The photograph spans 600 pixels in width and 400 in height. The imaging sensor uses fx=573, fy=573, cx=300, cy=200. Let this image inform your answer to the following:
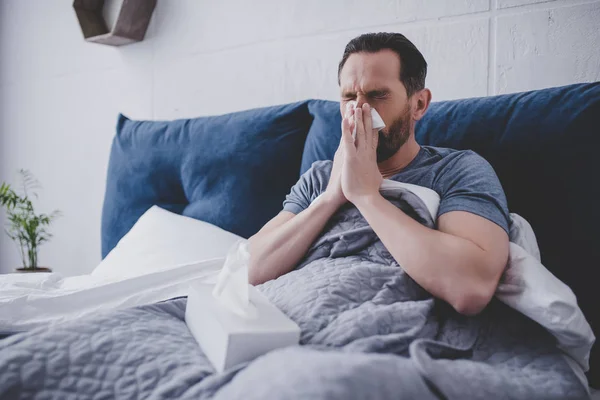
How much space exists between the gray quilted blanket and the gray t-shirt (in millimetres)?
92

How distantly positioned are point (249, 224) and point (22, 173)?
2.07m

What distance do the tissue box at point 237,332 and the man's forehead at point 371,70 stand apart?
618mm

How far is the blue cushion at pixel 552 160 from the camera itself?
116 centimetres

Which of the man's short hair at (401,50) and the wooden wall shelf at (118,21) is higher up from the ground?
the wooden wall shelf at (118,21)

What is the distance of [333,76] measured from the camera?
6.47ft

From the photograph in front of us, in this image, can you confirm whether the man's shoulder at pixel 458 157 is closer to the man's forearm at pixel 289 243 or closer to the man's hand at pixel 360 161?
the man's hand at pixel 360 161

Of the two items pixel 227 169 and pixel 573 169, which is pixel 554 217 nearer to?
pixel 573 169

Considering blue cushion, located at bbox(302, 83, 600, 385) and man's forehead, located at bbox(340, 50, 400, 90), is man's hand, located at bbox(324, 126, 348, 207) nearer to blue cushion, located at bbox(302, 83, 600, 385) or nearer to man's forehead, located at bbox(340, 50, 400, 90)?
man's forehead, located at bbox(340, 50, 400, 90)

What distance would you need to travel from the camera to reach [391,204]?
3.67ft

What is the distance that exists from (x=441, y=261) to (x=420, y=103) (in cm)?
54

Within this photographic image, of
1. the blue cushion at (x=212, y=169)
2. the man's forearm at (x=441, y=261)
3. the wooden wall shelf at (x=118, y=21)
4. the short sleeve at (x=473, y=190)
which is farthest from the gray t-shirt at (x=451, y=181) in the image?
the wooden wall shelf at (x=118, y=21)

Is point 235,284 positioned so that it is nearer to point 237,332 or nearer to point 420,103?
point 237,332

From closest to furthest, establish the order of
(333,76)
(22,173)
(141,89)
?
(333,76)
(141,89)
(22,173)

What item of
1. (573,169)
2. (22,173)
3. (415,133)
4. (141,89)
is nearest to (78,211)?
(22,173)
